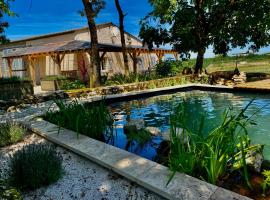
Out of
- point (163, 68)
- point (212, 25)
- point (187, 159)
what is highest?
point (212, 25)

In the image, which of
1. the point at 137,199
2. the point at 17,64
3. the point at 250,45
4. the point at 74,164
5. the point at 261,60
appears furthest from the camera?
the point at 261,60

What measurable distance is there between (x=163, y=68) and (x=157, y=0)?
15.2ft

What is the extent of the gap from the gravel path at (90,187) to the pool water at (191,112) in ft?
4.73

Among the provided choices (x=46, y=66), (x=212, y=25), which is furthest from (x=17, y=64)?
(x=212, y=25)

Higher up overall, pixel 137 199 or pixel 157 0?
pixel 157 0

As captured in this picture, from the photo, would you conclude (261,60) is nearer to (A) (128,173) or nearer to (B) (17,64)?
(B) (17,64)

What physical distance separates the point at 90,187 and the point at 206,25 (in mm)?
18051

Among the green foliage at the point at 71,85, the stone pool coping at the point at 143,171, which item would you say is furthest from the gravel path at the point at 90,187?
the green foliage at the point at 71,85

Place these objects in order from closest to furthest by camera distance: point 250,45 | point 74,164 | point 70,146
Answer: point 74,164, point 70,146, point 250,45

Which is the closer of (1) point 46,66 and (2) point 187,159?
(2) point 187,159

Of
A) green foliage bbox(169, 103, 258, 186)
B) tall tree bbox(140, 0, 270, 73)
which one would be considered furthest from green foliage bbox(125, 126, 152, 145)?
tall tree bbox(140, 0, 270, 73)

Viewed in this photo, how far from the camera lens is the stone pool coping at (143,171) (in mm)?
3137

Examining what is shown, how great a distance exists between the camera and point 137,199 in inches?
130

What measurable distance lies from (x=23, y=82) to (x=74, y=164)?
10.1m
